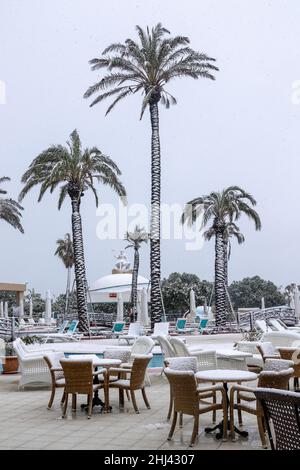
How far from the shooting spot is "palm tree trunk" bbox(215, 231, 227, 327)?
1052 inches

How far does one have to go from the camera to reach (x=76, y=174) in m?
23.0

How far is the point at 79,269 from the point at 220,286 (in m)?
Result: 7.64

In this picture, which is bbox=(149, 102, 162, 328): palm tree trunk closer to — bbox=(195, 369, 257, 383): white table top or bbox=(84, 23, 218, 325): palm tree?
bbox=(84, 23, 218, 325): palm tree

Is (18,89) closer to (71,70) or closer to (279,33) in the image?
(71,70)

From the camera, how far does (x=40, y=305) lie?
6241 centimetres

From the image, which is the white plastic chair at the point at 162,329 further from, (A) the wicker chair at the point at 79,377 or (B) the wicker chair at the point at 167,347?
(A) the wicker chair at the point at 79,377

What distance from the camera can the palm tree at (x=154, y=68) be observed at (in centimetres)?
2034

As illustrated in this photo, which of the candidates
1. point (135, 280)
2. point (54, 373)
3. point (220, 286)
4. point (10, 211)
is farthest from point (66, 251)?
point (54, 373)

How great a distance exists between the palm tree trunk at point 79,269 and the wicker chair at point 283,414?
62.3ft

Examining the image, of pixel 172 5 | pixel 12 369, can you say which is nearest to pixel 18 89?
pixel 172 5

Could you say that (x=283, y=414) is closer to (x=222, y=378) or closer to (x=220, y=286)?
(x=222, y=378)

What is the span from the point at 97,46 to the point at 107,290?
35509mm

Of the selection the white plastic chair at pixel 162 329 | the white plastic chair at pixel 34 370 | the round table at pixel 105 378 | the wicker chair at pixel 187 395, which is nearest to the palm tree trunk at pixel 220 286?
the white plastic chair at pixel 162 329

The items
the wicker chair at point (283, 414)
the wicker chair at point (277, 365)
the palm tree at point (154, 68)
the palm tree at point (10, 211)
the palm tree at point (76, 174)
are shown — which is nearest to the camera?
the wicker chair at point (283, 414)
